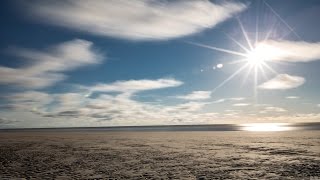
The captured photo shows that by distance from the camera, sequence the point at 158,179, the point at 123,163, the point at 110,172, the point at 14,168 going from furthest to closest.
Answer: the point at 123,163
the point at 14,168
the point at 110,172
the point at 158,179

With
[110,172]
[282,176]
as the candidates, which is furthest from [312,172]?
[110,172]

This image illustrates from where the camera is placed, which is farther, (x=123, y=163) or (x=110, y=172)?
(x=123, y=163)

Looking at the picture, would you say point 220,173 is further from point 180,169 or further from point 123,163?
point 123,163

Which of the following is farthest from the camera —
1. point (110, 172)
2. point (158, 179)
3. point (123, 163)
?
point (123, 163)

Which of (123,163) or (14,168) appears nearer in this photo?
(14,168)

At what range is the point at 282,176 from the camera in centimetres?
1791

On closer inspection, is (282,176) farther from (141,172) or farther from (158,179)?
(141,172)

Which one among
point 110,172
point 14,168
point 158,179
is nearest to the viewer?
point 158,179

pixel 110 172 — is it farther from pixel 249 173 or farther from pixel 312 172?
pixel 312 172

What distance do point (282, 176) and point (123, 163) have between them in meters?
11.0

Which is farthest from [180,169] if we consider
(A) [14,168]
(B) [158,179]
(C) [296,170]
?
(A) [14,168]

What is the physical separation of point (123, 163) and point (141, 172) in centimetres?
408

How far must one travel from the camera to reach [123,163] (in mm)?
23734

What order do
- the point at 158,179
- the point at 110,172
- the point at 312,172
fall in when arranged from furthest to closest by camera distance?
the point at 110,172, the point at 312,172, the point at 158,179
